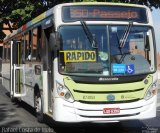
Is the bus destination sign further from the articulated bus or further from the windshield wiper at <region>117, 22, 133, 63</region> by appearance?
the windshield wiper at <region>117, 22, 133, 63</region>

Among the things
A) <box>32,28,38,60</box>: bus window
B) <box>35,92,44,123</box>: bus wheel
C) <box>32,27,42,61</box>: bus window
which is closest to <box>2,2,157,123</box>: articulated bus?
<box>35,92,44,123</box>: bus wheel

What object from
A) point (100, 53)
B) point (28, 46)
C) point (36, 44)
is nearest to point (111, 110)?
point (100, 53)

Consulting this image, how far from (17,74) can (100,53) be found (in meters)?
6.01

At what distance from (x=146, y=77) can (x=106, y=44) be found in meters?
1.16

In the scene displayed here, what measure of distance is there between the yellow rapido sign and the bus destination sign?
76 centimetres

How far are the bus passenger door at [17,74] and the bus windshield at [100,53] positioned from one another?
16.0ft

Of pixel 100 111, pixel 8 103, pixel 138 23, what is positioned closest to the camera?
pixel 100 111

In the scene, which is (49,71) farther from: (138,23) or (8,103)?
(8,103)

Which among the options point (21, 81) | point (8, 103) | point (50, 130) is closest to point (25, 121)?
point (50, 130)

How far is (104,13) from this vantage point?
10375 mm

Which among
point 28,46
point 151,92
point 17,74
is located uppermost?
point 28,46

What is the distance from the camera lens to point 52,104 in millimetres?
10219

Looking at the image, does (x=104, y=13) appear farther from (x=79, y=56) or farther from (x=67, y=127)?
(x=67, y=127)

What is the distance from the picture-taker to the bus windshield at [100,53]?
32.4 feet
